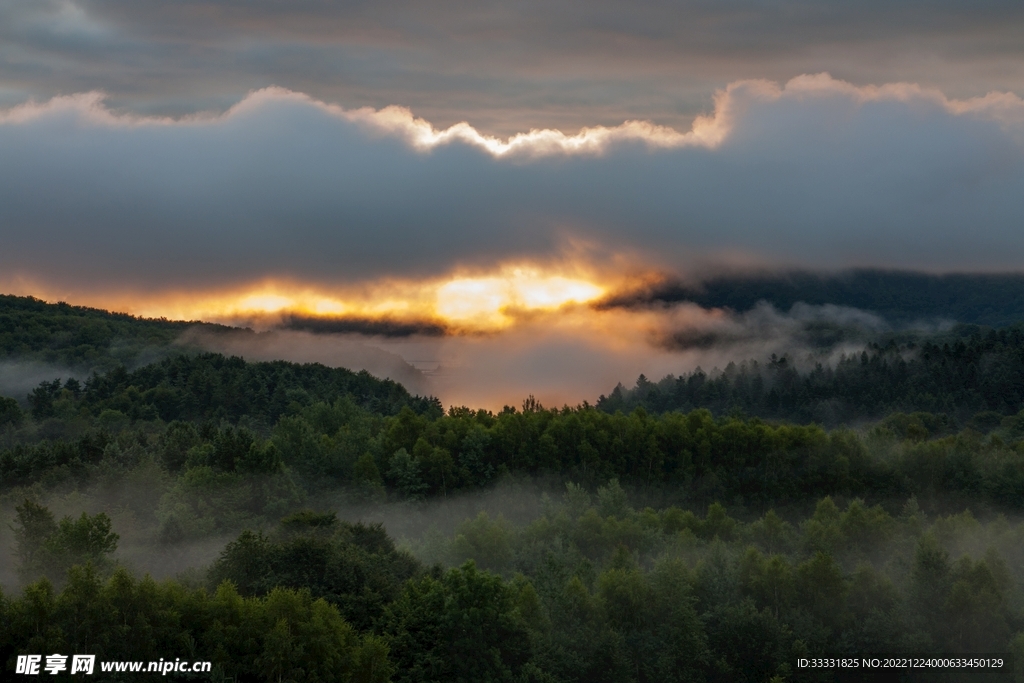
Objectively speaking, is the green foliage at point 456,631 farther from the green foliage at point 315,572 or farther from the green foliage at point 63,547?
the green foliage at point 63,547

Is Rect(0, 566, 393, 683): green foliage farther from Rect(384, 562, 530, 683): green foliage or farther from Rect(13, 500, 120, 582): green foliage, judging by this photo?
Rect(13, 500, 120, 582): green foliage

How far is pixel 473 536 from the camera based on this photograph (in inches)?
5536

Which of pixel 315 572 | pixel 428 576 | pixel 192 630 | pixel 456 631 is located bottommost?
pixel 456 631

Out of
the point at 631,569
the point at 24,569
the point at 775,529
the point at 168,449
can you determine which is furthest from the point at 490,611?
the point at 168,449

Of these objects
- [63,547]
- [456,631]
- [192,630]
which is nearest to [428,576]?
[456,631]

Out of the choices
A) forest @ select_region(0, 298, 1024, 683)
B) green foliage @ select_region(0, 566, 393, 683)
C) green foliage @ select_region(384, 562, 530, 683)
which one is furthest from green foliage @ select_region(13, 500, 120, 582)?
green foliage @ select_region(384, 562, 530, 683)

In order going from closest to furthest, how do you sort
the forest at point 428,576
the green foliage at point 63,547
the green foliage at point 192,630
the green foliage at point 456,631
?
the green foliage at point 192,630, the forest at point 428,576, the green foliage at point 456,631, the green foliage at point 63,547

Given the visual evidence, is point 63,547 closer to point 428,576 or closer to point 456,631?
point 428,576

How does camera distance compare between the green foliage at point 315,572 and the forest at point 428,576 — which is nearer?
the forest at point 428,576

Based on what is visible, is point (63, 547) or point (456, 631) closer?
point (456, 631)

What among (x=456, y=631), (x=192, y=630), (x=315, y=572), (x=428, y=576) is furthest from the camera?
(x=428, y=576)

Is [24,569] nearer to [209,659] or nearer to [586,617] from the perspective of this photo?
[209,659]

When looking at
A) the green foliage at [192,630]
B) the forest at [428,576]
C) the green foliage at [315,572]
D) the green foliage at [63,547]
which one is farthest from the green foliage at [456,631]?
the green foliage at [63,547]

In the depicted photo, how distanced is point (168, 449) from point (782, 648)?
94306mm
